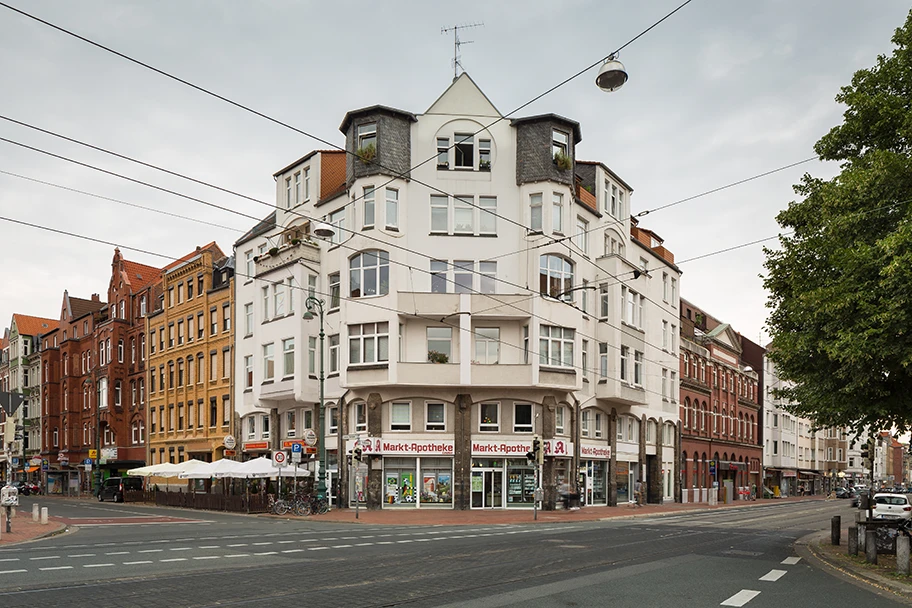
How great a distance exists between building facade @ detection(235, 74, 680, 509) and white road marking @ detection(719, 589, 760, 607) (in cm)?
2639

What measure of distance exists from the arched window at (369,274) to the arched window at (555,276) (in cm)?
726

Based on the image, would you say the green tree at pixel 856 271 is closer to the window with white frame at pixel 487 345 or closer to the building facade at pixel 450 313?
the building facade at pixel 450 313

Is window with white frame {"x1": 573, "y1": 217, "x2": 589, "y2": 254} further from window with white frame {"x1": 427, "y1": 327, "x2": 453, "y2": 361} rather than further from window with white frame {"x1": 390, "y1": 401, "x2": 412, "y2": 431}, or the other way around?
window with white frame {"x1": 390, "y1": 401, "x2": 412, "y2": 431}

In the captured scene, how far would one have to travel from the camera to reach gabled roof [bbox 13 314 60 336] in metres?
91.8

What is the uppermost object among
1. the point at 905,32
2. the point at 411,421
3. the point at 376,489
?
the point at 905,32

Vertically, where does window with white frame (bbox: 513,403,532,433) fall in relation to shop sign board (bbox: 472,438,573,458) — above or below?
above

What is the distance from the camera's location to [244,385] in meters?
50.2

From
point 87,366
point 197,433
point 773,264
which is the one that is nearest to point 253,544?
point 773,264

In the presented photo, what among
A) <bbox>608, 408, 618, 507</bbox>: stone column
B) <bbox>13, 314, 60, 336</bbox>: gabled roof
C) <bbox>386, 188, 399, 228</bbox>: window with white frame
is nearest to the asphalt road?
<bbox>386, 188, 399, 228</bbox>: window with white frame

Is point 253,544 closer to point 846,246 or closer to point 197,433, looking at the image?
point 846,246

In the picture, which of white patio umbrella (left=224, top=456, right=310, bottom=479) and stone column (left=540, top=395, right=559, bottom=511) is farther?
stone column (left=540, top=395, right=559, bottom=511)

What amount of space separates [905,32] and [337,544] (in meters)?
16.9

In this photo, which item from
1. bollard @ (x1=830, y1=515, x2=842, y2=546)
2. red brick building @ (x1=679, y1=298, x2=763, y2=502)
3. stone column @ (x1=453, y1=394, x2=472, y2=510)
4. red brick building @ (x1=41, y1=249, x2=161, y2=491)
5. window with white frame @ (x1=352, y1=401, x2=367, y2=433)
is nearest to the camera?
bollard @ (x1=830, y1=515, x2=842, y2=546)

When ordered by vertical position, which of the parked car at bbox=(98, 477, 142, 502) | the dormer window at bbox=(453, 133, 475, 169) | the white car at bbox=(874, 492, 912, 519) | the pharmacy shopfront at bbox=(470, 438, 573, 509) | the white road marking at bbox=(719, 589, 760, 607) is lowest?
the parked car at bbox=(98, 477, 142, 502)
